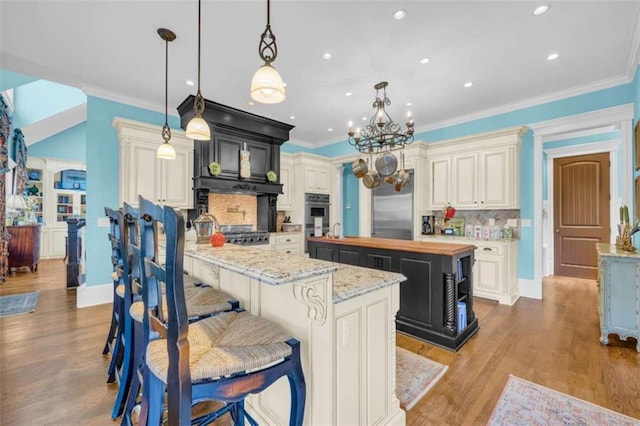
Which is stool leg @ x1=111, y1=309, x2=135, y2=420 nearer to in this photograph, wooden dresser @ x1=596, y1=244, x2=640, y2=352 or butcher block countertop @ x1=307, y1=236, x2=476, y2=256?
butcher block countertop @ x1=307, y1=236, x2=476, y2=256

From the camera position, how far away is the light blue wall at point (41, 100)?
5.39m

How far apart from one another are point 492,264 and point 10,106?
8740 mm

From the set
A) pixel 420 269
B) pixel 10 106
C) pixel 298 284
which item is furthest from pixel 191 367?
pixel 10 106

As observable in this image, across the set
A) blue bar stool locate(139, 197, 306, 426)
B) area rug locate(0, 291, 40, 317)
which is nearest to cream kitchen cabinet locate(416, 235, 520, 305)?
blue bar stool locate(139, 197, 306, 426)

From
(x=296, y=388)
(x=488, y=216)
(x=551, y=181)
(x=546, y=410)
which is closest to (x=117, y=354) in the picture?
(x=296, y=388)

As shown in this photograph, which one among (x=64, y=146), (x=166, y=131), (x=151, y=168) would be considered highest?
(x=64, y=146)

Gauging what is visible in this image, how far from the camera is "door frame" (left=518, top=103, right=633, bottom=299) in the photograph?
11.3 feet

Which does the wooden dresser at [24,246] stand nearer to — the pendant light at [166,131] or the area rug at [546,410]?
the pendant light at [166,131]

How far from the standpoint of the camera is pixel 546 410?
5.71 ft

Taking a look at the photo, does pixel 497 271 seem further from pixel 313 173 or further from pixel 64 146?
pixel 64 146

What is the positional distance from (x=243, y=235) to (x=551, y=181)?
6187 millimetres

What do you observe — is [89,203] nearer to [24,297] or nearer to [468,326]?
[24,297]

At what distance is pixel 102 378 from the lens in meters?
2.10

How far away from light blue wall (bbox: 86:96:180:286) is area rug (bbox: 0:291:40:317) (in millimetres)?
716
